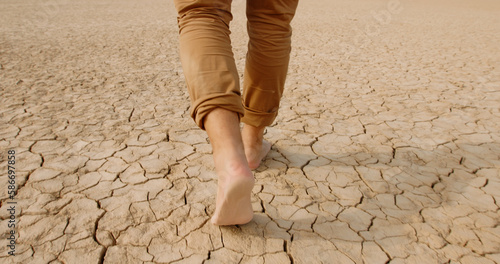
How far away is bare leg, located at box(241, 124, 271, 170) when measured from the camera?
1.27 meters

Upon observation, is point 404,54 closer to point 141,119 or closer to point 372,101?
point 372,101

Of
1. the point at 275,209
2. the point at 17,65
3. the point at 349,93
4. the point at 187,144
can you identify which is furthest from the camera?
the point at 17,65

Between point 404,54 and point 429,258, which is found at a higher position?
point 429,258

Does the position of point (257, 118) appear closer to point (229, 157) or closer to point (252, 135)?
point (252, 135)

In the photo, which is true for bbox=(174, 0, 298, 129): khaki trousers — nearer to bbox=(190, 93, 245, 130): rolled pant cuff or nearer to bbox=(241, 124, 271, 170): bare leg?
bbox=(190, 93, 245, 130): rolled pant cuff

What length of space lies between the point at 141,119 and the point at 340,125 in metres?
0.99

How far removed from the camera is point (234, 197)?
0.83 metres

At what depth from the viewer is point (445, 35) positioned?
4.87 m

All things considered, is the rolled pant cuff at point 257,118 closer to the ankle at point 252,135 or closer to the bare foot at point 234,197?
the ankle at point 252,135

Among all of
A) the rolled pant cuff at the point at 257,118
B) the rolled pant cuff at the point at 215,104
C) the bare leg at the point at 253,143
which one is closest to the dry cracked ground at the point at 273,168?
the bare leg at the point at 253,143

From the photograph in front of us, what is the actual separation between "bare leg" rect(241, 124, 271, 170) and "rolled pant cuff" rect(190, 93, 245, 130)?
0.43 metres

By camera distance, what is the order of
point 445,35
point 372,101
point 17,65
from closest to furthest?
point 372,101 → point 17,65 → point 445,35

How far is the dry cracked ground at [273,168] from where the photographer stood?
97cm

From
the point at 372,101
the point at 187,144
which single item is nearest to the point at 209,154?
the point at 187,144
